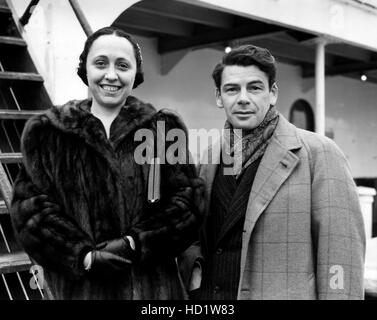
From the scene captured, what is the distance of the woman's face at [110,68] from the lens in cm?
205

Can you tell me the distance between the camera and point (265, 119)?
7.01 feet

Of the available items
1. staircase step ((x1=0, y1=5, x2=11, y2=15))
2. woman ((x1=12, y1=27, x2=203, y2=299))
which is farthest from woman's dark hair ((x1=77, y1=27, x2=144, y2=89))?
staircase step ((x1=0, y1=5, x2=11, y2=15))

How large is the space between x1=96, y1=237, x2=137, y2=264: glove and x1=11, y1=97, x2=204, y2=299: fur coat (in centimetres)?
3

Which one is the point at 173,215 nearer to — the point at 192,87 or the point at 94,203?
the point at 94,203

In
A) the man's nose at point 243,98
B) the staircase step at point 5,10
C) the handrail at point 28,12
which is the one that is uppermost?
the staircase step at point 5,10

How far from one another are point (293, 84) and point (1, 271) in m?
9.60

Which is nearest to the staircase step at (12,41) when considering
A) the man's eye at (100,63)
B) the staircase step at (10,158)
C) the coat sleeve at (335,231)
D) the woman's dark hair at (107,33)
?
the staircase step at (10,158)

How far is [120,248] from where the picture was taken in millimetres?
1963

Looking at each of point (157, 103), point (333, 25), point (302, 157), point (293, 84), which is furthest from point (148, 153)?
point (293, 84)

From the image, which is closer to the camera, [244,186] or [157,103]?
[244,186]

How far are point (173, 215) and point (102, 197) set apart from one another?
0.28m

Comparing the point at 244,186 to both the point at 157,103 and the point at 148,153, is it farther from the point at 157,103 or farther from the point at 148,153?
the point at 157,103

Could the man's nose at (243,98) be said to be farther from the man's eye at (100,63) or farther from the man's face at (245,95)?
the man's eye at (100,63)

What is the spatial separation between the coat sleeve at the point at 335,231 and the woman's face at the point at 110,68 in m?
0.80
